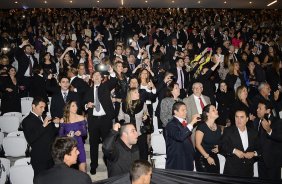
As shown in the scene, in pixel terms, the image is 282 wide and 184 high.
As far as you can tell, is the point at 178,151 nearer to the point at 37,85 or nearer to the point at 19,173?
the point at 19,173

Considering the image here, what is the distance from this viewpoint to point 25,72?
1065cm

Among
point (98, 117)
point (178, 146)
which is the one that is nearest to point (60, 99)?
point (98, 117)

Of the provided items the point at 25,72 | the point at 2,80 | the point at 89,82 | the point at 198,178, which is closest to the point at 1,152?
the point at 2,80

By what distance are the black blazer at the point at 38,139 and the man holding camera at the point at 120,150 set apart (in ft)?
5.34

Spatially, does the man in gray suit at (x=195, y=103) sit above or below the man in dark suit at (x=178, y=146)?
above

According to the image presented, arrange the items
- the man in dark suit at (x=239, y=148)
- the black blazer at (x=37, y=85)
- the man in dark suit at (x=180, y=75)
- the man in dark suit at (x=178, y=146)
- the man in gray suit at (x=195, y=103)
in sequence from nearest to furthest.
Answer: the man in dark suit at (x=178, y=146)
the man in dark suit at (x=239, y=148)
the man in gray suit at (x=195, y=103)
the black blazer at (x=37, y=85)
the man in dark suit at (x=180, y=75)

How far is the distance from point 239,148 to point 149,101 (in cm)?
266

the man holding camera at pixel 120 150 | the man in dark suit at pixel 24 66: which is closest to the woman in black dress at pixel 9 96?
the man in dark suit at pixel 24 66

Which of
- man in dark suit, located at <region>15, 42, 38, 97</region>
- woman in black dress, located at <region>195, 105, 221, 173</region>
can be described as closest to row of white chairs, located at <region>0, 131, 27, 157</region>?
man in dark suit, located at <region>15, 42, 38, 97</region>

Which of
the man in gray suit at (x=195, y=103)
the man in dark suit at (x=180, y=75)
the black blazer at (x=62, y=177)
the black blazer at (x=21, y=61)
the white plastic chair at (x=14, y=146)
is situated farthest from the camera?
the black blazer at (x=21, y=61)

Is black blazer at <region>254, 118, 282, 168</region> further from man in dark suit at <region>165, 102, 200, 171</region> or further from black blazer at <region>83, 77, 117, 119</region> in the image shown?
black blazer at <region>83, 77, 117, 119</region>

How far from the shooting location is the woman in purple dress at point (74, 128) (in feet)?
19.0

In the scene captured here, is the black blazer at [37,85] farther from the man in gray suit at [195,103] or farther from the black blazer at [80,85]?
the man in gray suit at [195,103]

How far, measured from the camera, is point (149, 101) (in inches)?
303
